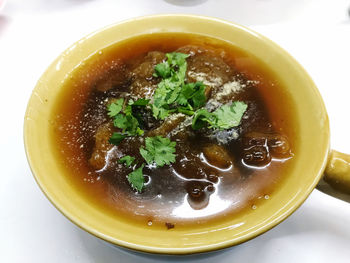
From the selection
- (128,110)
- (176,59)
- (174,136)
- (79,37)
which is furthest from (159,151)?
(79,37)

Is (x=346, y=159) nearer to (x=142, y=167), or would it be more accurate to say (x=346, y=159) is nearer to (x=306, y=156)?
(x=306, y=156)

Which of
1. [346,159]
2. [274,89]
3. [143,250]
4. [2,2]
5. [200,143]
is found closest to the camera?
[143,250]

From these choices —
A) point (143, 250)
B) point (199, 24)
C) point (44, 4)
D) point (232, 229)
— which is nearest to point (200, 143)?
point (232, 229)

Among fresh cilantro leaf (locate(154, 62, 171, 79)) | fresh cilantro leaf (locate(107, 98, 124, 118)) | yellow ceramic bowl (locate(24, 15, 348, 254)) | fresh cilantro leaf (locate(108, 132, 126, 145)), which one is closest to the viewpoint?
yellow ceramic bowl (locate(24, 15, 348, 254))

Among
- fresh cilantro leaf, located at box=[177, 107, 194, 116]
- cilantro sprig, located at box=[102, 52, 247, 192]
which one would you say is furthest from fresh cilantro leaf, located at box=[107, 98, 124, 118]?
fresh cilantro leaf, located at box=[177, 107, 194, 116]

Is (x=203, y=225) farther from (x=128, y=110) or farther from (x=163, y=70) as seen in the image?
(x=163, y=70)

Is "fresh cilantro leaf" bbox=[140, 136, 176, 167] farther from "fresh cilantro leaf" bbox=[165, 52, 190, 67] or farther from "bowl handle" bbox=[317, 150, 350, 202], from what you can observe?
"bowl handle" bbox=[317, 150, 350, 202]

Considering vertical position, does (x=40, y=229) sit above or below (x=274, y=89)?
below

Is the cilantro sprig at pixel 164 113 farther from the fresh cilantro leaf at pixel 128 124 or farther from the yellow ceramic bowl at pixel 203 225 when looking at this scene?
the yellow ceramic bowl at pixel 203 225
